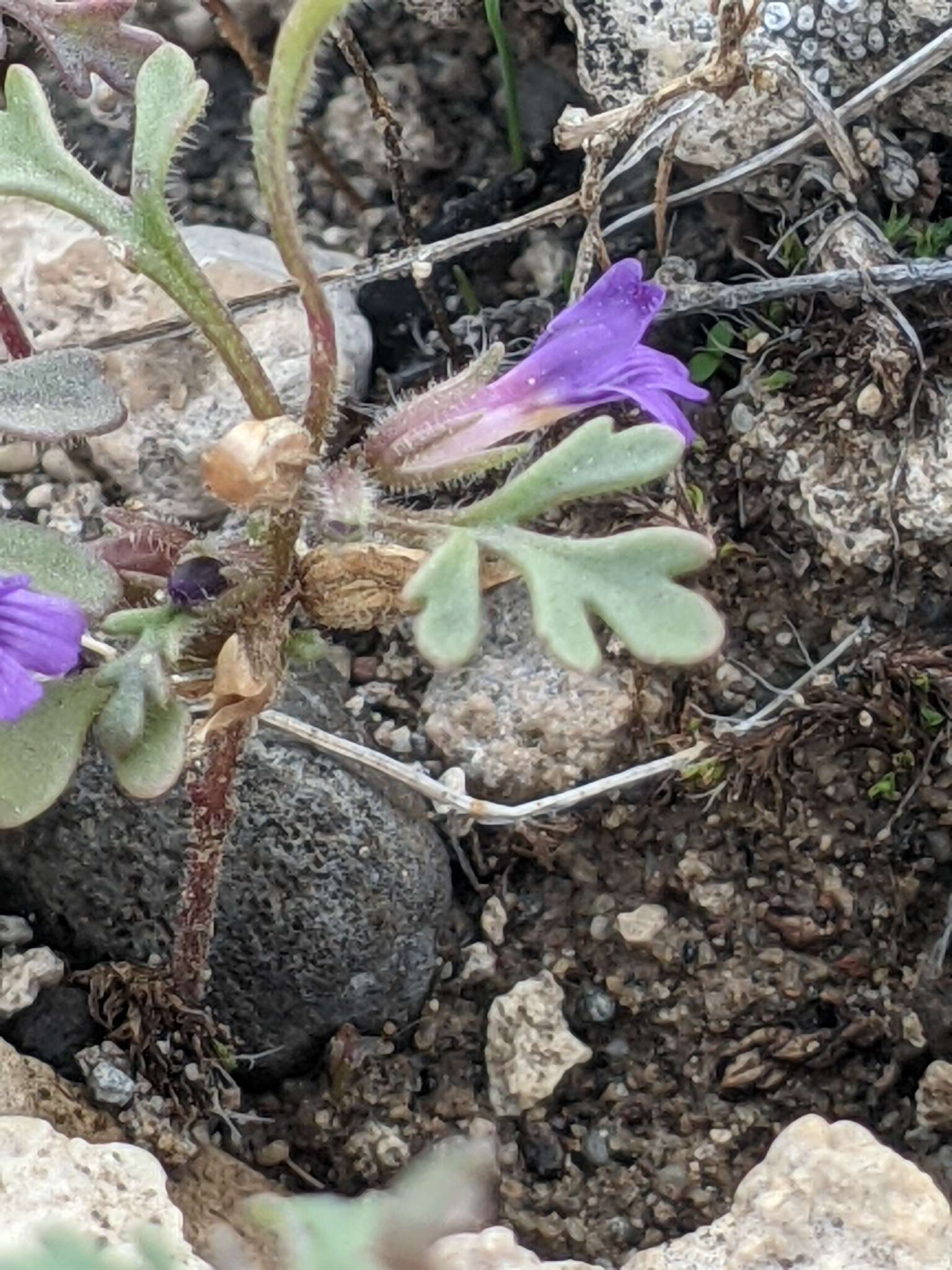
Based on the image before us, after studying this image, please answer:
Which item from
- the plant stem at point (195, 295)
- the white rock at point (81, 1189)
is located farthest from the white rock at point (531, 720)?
the white rock at point (81, 1189)

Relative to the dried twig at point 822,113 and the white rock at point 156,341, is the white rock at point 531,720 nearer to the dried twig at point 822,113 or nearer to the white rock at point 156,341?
the white rock at point 156,341

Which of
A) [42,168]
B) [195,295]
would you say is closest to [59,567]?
[195,295]

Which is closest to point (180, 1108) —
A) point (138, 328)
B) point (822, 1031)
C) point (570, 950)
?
Result: point (570, 950)

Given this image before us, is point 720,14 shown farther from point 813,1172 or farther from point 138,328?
point 813,1172

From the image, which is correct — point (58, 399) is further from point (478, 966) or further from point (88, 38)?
point (478, 966)

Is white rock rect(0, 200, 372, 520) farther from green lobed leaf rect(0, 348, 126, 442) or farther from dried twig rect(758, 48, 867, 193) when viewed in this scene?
dried twig rect(758, 48, 867, 193)

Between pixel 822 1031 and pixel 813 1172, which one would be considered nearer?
pixel 813 1172
